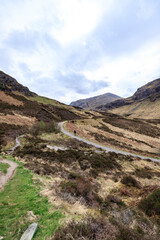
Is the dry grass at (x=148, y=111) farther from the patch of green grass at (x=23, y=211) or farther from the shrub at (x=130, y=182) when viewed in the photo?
the patch of green grass at (x=23, y=211)

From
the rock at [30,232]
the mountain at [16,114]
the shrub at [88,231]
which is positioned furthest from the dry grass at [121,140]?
the rock at [30,232]

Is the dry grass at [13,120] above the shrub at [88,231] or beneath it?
above

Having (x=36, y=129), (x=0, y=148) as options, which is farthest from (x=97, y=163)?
(x=36, y=129)

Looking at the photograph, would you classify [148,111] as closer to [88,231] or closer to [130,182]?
[130,182]

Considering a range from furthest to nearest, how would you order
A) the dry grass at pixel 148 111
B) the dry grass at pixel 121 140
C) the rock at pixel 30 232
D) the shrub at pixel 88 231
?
the dry grass at pixel 148 111 < the dry grass at pixel 121 140 < the rock at pixel 30 232 < the shrub at pixel 88 231

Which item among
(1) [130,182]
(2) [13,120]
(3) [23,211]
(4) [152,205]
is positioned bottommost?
(1) [130,182]

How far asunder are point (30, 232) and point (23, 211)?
1.37m

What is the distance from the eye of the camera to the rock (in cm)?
385

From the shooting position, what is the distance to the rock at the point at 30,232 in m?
3.85

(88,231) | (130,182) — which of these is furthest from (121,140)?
(88,231)

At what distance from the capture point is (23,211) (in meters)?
5.12

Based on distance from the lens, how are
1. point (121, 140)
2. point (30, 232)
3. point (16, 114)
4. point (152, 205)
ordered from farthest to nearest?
point (16, 114) → point (121, 140) → point (152, 205) → point (30, 232)

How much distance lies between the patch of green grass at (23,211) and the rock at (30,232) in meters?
0.18

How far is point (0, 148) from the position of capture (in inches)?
607
